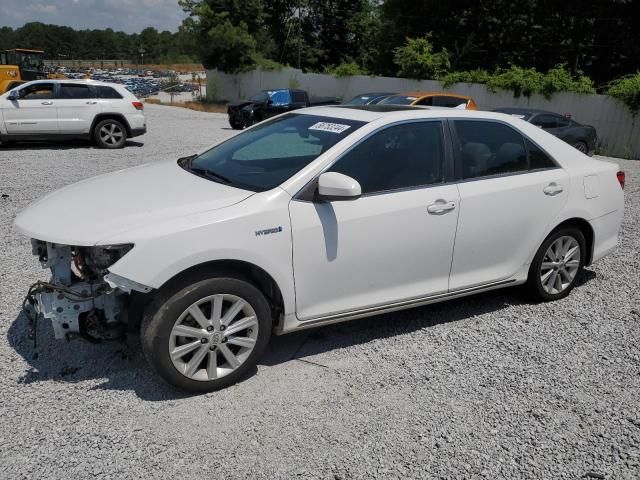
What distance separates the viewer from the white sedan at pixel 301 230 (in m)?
3.20

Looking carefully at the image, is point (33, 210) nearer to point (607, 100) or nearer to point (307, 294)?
point (307, 294)

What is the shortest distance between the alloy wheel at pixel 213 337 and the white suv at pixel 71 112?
459 inches

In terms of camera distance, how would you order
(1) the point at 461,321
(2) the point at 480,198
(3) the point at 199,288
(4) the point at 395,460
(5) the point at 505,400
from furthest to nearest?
1. (1) the point at 461,321
2. (2) the point at 480,198
3. (5) the point at 505,400
4. (3) the point at 199,288
5. (4) the point at 395,460

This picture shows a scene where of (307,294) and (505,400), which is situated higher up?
(307,294)

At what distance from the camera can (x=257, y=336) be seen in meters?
3.44

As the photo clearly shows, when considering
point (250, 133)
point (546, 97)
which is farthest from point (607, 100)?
point (250, 133)

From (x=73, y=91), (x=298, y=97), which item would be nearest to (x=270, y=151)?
(x=73, y=91)

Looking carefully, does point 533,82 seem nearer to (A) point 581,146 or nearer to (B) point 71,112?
(A) point 581,146

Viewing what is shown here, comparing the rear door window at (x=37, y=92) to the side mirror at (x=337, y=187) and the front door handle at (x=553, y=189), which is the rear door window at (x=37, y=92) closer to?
the side mirror at (x=337, y=187)

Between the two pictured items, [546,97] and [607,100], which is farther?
[546,97]

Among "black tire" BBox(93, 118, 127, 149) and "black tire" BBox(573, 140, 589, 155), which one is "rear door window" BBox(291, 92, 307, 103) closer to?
"black tire" BBox(93, 118, 127, 149)

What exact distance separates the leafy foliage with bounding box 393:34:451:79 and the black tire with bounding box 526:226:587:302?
23815 millimetres

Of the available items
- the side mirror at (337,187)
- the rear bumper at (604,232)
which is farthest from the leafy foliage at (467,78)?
the side mirror at (337,187)

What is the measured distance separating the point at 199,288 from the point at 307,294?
0.70 metres
